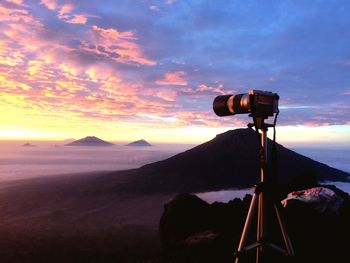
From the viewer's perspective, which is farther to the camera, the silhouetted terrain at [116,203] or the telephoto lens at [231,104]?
the silhouetted terrain at [116,203]

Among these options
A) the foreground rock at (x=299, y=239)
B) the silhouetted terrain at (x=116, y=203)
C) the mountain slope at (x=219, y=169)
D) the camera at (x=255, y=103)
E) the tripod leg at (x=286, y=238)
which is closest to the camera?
the camera at (x=255, y=103)

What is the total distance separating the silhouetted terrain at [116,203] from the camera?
34.9m

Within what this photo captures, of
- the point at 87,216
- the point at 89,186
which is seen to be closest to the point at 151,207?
the point at 87,216

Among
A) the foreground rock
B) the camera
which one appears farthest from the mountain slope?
the camera

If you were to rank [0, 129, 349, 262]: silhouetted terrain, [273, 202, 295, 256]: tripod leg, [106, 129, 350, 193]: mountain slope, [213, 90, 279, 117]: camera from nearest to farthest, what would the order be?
[213, 90, 279, 117]: camera, [273, 202, 295, 256]: tripod leg, [0, 129, 349, 262]: silhouetted terrain, [106, 129, 350, 193]: mountain slope

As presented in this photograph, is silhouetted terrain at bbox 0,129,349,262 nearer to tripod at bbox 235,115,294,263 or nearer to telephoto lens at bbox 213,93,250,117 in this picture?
tripod at bbox 235,115,294,263

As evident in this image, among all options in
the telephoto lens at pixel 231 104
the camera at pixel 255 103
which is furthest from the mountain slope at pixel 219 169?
the camera at pixel 255 103

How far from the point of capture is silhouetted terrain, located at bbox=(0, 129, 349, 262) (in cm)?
3491

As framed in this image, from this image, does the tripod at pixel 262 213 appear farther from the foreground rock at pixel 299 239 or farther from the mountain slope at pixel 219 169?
the mountain slope at pixel 219 169

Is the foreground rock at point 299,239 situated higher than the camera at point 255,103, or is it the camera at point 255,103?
the camera at point 255,103

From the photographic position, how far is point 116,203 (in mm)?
73750

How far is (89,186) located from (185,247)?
9430cm

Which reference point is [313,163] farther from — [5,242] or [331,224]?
[331,224]

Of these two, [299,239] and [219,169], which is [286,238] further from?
[219,169]
